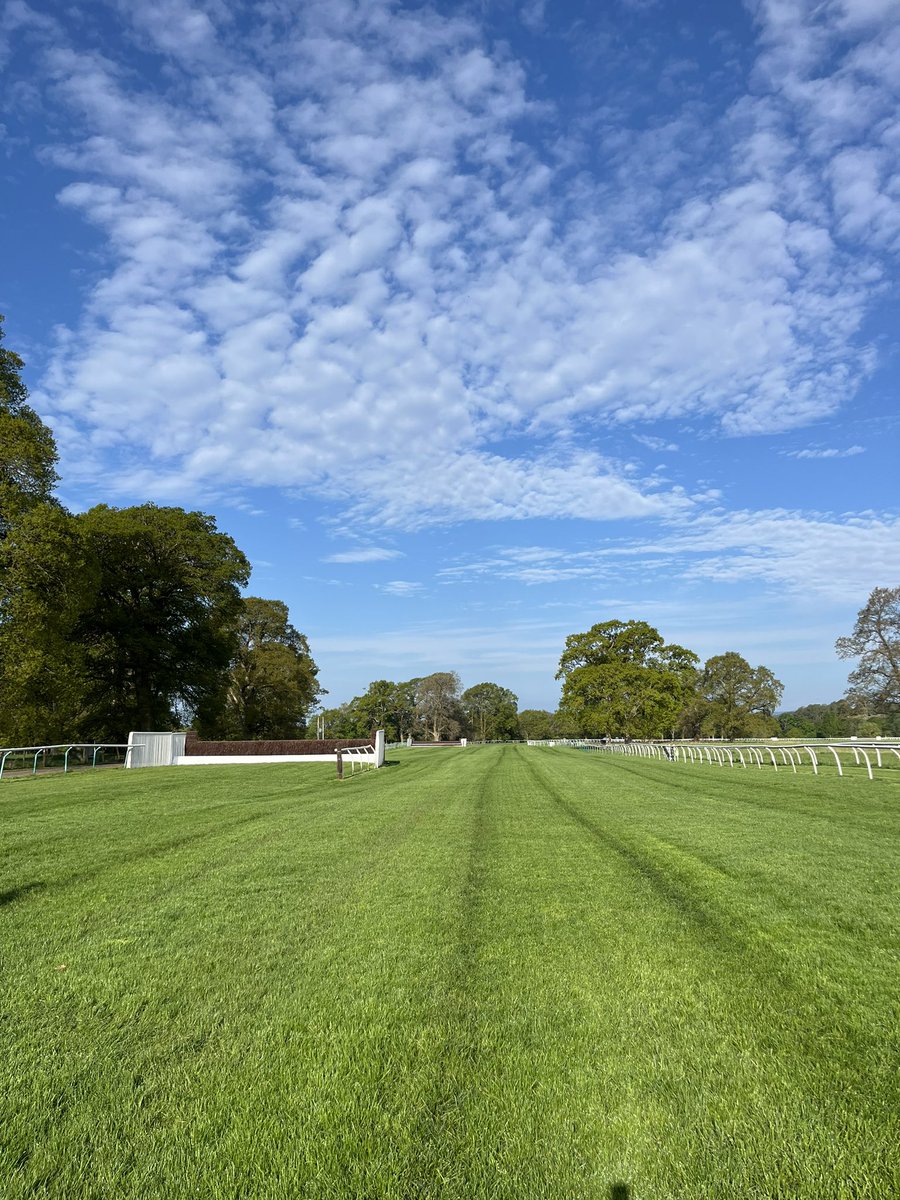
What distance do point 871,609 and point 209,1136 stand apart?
5089 centimetres

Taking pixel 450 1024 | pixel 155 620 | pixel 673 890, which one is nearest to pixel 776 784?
pixel 673 890

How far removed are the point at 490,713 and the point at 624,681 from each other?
6993 centimetres

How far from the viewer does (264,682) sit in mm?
46969

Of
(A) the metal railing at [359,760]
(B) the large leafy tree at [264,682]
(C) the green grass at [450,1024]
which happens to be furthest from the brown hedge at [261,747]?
(C) the green grass at [450,1024]

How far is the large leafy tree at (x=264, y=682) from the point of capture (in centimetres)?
4622

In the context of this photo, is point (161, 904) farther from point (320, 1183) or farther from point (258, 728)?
point (258, 728)

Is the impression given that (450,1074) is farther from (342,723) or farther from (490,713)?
(490,713)

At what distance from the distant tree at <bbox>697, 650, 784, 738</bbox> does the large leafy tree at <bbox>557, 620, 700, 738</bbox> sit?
2401cm

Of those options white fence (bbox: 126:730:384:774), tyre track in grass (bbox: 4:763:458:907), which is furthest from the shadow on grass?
white fence (bbox: 126:730:384:774)

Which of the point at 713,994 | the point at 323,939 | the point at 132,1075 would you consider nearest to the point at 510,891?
the point at 323,939

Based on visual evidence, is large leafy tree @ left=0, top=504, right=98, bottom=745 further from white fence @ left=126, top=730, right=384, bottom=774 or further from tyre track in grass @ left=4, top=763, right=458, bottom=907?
tyre track in grass @ left=4, top=763, right=458, bottom=907

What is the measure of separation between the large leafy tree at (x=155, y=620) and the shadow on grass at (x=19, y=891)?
2555 cm

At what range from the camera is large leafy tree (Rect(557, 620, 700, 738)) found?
50.8m

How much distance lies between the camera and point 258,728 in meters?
47.3
